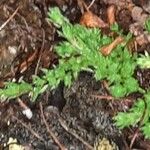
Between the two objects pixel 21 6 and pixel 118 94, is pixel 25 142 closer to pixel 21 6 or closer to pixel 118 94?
pixel 118 94

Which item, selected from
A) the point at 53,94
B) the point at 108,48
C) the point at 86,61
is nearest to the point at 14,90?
the point at 53,94

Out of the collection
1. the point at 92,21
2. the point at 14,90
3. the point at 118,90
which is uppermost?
the point at 92,21

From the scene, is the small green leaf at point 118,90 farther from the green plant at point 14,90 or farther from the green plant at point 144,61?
the green plant at point 14,90

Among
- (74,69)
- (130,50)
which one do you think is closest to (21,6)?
(74,69)

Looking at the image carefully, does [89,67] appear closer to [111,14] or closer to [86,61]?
[86,61]

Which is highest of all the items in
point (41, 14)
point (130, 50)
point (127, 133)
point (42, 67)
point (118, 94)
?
point (41, 14)

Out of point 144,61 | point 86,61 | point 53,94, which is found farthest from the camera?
point 53,94
